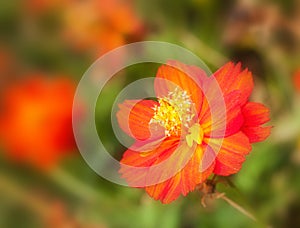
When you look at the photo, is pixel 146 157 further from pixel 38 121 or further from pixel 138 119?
pixel 38 121

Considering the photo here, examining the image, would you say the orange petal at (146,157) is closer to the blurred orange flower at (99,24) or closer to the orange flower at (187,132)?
the orange flower at (187,132)

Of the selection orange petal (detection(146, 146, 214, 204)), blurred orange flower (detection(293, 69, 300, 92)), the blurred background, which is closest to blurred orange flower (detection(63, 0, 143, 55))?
the blurred background

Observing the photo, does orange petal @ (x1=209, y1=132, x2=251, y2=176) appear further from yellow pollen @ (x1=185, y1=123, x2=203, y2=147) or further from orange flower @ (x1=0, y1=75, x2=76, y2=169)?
orange flower @ (x1=0, y1=75, x2=76, y2=169)

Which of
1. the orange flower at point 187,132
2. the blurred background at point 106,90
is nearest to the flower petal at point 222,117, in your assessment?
the orange flower at point 187,132

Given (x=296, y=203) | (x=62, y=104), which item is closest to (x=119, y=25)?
(x=62, y=104)

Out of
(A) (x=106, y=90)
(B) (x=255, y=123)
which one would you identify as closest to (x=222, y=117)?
(B) (x=255, y=123)
